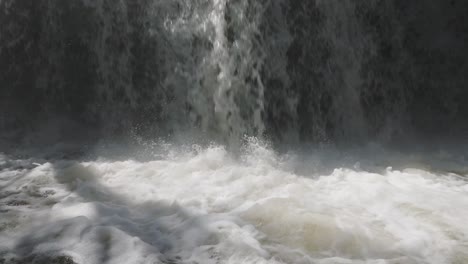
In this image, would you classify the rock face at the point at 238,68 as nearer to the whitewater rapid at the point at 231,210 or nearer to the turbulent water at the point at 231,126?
the turbulent water at the point at 231,126

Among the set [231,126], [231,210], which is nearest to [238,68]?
[231,126]

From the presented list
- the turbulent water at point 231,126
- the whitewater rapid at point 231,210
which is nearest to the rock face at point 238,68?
the turbulent water at point 231,126

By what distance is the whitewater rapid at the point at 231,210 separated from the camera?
3.11 metres

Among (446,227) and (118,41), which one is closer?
(446,227)

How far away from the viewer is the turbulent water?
11.4ft

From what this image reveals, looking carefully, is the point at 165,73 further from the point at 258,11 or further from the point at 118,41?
the point at 258,11

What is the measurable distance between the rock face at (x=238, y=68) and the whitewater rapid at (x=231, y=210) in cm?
70

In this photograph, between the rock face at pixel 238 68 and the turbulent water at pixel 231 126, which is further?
the rock face at pixel 238 68

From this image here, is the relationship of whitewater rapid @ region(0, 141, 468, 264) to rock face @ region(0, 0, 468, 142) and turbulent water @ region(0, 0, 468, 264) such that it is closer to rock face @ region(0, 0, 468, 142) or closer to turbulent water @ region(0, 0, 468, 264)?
turbulent water @ region(0, 0, 468, 264)

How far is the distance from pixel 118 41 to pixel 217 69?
1.58 m

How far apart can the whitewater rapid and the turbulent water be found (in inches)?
0.8

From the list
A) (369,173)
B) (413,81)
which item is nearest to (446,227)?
(369,173)

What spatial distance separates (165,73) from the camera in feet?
18.9

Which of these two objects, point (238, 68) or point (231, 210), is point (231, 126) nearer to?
point (238, 68)
